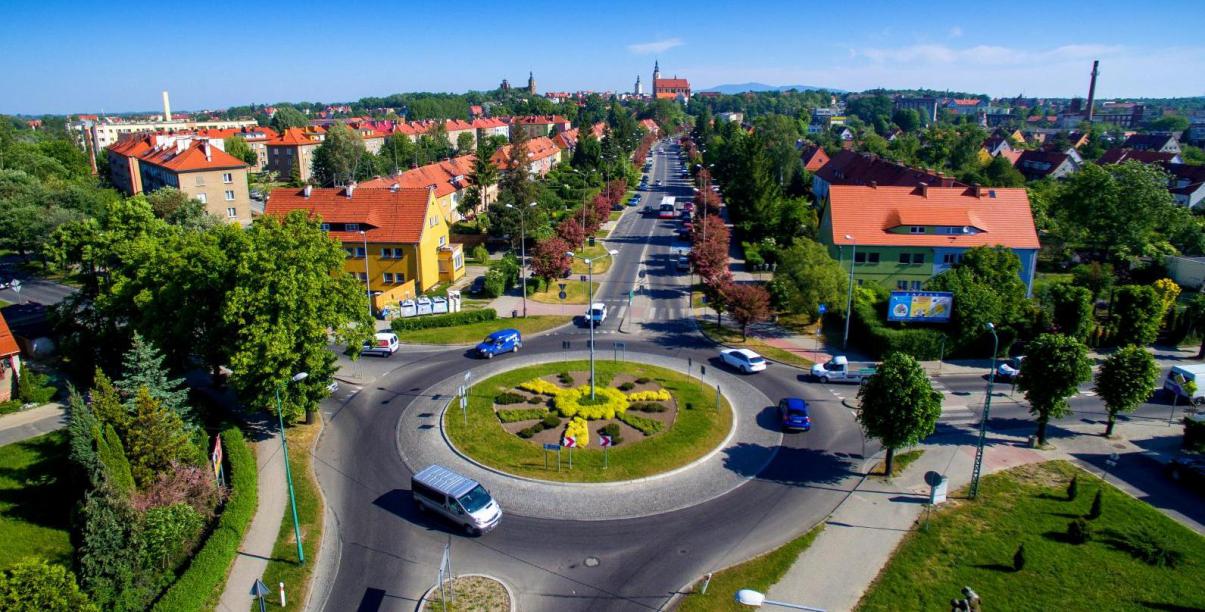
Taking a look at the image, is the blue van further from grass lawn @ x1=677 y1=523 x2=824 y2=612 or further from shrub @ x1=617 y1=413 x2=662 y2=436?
Result: grass lawn @ x1=677 y1=523 x2=824 y2=612

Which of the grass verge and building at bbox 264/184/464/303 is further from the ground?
building at bbox 264/184/464/303

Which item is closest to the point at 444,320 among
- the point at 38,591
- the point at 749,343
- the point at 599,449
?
the point at 749,343

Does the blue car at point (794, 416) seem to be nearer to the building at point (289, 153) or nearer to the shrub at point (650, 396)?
the shrub at point (650, 396)

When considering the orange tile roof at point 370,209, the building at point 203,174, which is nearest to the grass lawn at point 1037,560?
the orange tile roof at point 370,209

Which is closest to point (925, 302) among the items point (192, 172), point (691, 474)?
point (691, 474)

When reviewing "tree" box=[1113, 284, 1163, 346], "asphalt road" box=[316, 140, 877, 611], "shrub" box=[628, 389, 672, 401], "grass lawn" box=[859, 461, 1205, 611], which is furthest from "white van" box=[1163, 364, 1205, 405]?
"shrub" box=[628, 389, 672, 401]
